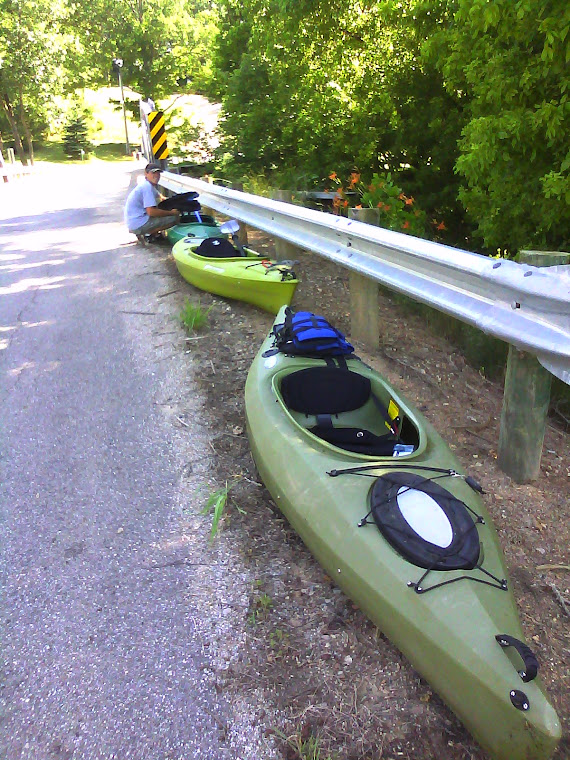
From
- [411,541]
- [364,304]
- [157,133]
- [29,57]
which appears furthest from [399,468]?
[29,57]

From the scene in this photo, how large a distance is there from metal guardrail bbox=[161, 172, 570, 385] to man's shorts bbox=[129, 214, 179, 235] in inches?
144

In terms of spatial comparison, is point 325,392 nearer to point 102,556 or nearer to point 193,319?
point 102,556

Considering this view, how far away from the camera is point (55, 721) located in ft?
6.59

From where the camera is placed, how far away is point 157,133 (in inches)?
487

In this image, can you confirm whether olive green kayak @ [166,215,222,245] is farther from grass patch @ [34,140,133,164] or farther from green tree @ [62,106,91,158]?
green tree @ [62,106,91,158]

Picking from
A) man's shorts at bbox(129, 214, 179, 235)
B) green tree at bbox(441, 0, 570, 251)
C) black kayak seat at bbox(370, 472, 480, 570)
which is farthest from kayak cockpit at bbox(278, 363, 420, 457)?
man's shorts at bbox(129, 214, 179, 235)

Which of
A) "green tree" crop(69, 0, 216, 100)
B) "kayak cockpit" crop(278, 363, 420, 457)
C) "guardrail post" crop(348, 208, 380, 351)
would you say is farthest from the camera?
"green tree" crop(69, 0, 216, 100)

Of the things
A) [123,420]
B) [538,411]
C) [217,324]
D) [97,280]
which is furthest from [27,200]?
[538,411]

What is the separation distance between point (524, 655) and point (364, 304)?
10.3 feet

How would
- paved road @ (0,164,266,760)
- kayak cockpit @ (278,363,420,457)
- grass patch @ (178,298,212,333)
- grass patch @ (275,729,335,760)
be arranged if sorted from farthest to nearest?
grass patch @ (178,298,212,333)
kayak cockpit @ (278,363,420,457)
paved road @ (0,164,266,760)
grass patch @ (275,729,335,760)

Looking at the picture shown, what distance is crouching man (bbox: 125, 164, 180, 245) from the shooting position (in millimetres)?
8070

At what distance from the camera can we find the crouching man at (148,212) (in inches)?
318

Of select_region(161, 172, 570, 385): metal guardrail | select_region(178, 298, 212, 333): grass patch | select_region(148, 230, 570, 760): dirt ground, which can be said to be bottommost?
select_region(148, 230, 570, 760): dirt ground

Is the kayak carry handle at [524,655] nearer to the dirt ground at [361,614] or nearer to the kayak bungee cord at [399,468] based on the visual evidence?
the dirt ground at [361,614]
